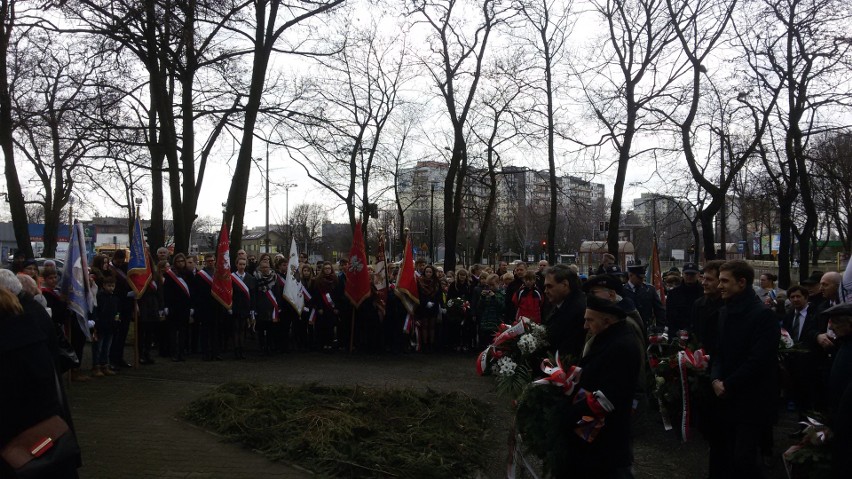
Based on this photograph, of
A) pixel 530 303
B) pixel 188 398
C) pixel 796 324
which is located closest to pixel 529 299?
pixel 530 303

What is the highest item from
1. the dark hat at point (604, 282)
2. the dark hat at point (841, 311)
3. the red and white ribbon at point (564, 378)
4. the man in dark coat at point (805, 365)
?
the dark hat at point (604, 282)

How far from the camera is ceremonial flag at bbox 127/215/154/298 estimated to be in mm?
10680

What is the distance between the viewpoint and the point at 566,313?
514cm

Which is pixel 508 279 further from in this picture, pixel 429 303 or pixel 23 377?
pixel 23 377

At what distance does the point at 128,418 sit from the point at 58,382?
3967 millimetres

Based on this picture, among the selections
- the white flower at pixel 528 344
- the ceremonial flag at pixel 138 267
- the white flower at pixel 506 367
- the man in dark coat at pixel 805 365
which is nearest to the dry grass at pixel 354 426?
the white flower at pixel 506 367

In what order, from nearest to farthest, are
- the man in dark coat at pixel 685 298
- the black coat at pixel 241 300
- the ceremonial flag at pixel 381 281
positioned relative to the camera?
the man in dark coat at pixel 685 298, the black coat at pixel 241 300, the ceremonial flag at pixel 381 281

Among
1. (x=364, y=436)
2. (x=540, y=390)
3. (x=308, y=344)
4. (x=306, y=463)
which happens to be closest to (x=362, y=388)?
(x=364, y=436)

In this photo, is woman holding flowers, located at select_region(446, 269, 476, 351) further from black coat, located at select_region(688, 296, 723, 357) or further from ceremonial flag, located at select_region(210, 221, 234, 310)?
black coat, located at select_region(688, 296, 723, 357)

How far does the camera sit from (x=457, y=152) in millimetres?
23328

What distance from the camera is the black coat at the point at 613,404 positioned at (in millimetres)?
3885

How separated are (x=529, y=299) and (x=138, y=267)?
6.76 meters

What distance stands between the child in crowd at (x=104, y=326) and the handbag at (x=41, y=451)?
7269mm

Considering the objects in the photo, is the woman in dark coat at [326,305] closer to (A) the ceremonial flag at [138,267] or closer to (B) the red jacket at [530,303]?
(A) the ceremonial flag at [138,267]
